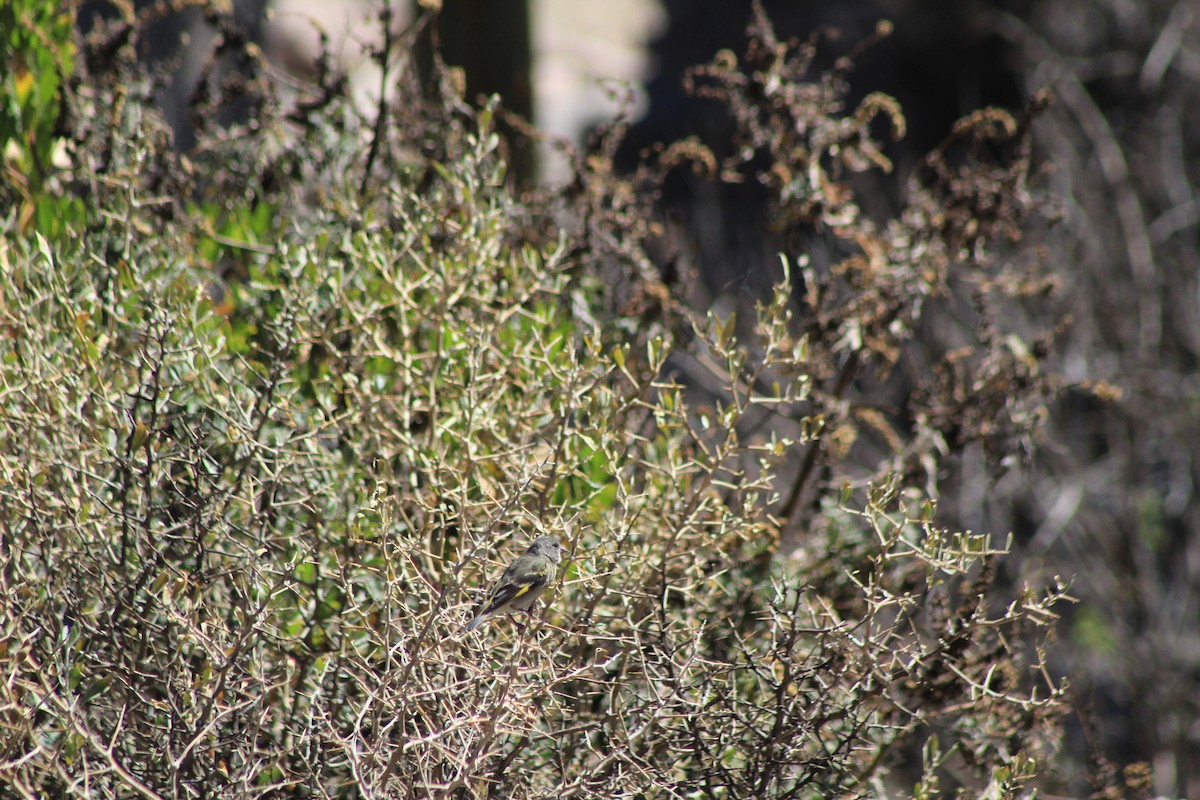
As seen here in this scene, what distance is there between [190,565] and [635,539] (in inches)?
35.8

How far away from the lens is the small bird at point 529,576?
1969mm

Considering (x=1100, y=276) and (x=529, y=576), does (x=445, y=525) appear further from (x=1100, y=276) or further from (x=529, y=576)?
(x=1100, y=276)

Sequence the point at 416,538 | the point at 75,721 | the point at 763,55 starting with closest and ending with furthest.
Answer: the point at 75,721 → the point at 416,538 → the point at 763,55

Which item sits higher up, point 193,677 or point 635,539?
point 635,539

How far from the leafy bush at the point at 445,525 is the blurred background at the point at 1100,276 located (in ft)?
7.71

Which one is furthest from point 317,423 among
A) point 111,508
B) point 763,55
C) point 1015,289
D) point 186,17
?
point 186,17

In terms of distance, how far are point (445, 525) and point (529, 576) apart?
0.60 ft

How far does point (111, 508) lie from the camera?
2049 mm

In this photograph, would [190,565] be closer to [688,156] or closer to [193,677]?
[193,677]

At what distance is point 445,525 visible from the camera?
204 cm

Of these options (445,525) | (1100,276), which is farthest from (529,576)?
(1100,276)

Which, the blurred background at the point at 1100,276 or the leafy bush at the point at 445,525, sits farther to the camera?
the blurred background at the point at 1100,276

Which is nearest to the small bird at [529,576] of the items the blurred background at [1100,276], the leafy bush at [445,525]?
the leafy bush at [445,525]

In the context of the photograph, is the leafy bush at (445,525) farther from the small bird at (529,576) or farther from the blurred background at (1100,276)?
the blurred background at (1100,276)
